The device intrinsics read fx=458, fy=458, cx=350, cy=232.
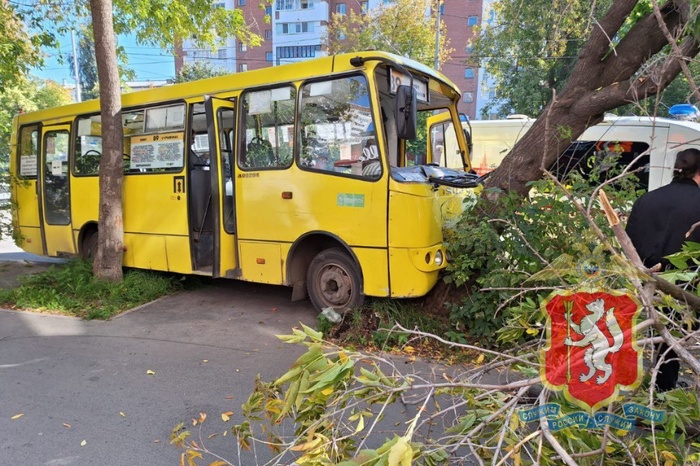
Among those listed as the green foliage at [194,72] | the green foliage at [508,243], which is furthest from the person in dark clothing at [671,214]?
the green foliage at [194,72]

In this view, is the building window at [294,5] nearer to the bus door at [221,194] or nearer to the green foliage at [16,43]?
the green foliage at [16,43]

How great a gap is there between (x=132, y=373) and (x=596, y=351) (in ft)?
12.7

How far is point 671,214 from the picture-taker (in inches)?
122

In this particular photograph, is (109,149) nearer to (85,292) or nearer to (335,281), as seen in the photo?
(85,292)

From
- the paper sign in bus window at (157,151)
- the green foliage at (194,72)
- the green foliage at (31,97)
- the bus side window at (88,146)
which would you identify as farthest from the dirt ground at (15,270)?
the green foliage at (194,72)

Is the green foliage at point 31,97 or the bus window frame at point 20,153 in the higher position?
the green foliage at point 31,97

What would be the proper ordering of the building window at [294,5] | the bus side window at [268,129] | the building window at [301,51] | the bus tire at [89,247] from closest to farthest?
the bus side window at [268,129] < the bus tire at [89,247] < the building window at [301,51] < the building window at [294,5]

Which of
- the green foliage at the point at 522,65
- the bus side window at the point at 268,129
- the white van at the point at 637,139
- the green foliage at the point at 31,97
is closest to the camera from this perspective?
the bus side window at the point at 268,129

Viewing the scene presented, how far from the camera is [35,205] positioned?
26.1 ft

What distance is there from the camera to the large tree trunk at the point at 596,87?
4047 mm

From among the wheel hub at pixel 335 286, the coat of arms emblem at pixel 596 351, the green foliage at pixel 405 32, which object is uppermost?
the green foliage at pixel 405 32

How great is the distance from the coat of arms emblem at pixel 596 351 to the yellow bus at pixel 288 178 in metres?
2.88

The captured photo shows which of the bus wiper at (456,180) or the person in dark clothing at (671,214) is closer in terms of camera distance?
the person in dark clothing at (671,214)

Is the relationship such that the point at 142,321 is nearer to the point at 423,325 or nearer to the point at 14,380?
the point at 14,380
